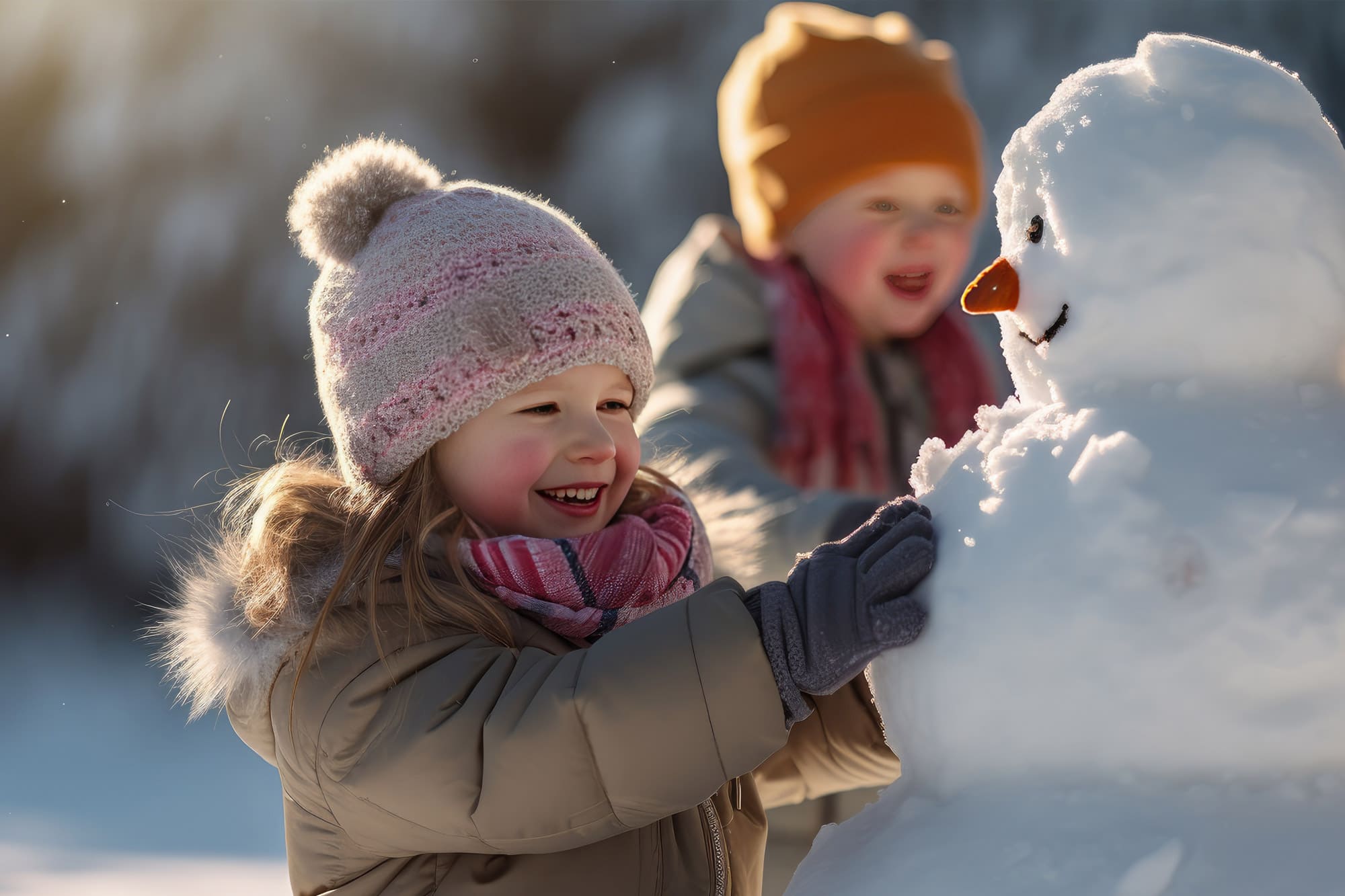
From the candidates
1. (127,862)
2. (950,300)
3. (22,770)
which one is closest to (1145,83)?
(950,300)

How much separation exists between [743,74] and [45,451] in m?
1.95

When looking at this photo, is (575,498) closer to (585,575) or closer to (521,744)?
(585,575)

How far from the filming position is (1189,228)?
23.1 inches

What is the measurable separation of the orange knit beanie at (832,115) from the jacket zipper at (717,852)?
3.82ft

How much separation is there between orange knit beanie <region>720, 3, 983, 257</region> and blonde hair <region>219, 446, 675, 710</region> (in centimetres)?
108

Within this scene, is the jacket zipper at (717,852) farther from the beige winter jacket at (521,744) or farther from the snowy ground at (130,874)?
the snowy ground at (130,874)

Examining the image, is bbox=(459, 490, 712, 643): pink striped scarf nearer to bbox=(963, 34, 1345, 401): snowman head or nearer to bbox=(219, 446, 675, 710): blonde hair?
bbox=(219, 446, 675, 710): blonde hair

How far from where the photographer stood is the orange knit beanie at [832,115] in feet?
5.99

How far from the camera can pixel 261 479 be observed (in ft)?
3.28

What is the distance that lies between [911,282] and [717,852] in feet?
3.82

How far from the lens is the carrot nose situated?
2.15 feet

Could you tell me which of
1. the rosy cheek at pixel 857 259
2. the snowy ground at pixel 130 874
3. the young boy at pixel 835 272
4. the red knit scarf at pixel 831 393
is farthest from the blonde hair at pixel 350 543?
the snowy ground at pixel 130 874

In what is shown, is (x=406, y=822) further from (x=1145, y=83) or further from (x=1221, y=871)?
(x=1145, y=83)

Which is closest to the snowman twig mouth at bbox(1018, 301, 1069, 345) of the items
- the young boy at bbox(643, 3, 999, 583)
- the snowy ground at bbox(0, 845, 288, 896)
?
the young boy at bbox(643, 3, 999, 583)
